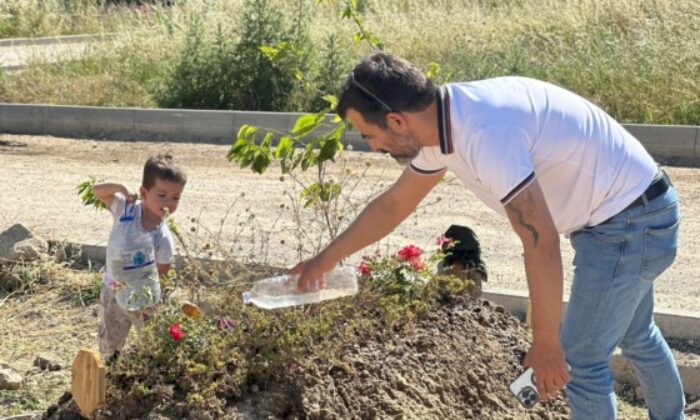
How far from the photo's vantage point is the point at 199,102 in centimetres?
1353

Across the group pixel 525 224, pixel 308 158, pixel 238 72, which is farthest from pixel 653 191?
pixel 238 72

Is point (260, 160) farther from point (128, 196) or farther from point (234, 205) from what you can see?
point (234, 205)

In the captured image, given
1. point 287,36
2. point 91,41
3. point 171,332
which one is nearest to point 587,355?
point 171,332

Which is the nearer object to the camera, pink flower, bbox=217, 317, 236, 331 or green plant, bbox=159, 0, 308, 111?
pink flower, bbox=217, 317, 236, 331

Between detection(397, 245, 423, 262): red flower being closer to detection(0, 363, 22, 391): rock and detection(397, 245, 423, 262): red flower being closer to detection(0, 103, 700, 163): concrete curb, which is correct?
detection(0, 363, 22, 391): rock

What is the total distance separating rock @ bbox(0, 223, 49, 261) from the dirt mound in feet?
8.67

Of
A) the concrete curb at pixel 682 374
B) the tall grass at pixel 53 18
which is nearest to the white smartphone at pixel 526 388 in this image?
the concrete curb at pixel 682 374

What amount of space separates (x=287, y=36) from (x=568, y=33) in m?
3.76

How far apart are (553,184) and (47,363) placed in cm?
280

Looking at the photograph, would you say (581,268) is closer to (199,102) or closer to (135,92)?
(199,102)

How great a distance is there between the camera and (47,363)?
5.16 metres

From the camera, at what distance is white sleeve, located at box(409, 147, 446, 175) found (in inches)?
136

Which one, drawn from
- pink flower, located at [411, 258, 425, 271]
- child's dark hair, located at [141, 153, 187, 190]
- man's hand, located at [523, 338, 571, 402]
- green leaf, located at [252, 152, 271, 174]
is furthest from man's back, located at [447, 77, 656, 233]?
green leaf, located at [252, 152, 271, 174]

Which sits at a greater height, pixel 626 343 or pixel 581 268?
pixel 581 268
